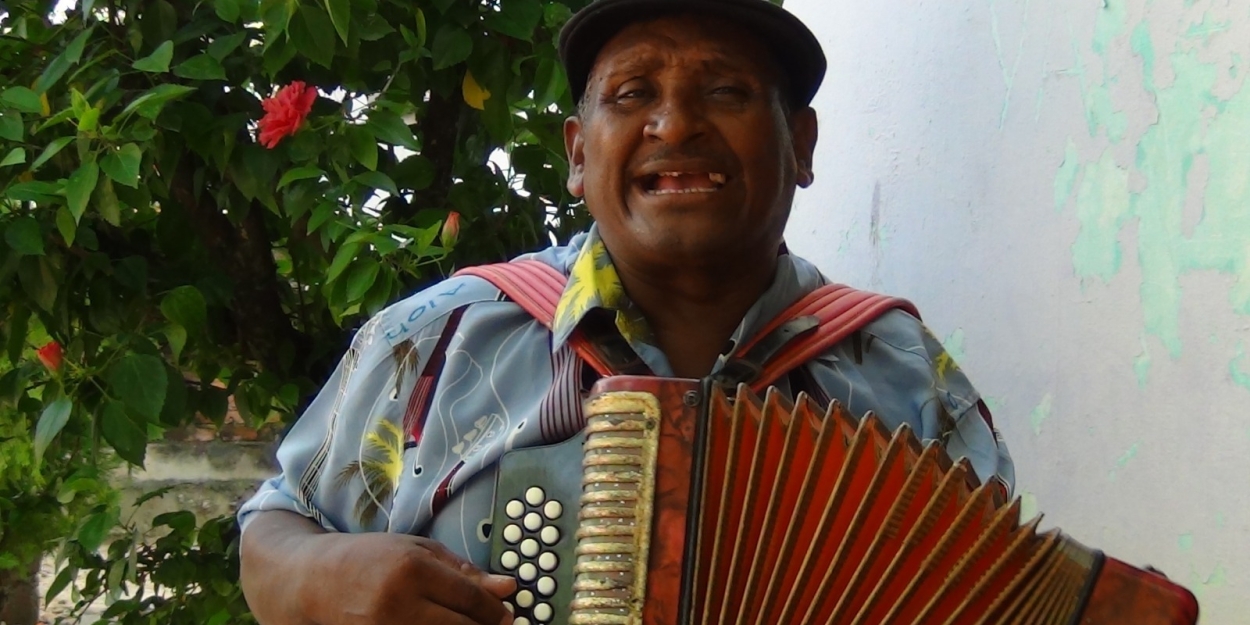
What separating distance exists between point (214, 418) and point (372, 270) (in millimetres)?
530

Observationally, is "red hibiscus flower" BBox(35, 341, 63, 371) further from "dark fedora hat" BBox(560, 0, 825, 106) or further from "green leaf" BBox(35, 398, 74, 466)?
"dark fedora hat" BBox(560, 0, 825, 106)

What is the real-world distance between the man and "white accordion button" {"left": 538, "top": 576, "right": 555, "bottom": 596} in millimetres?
169

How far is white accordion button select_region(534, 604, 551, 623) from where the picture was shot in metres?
1.06

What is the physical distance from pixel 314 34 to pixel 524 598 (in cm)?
81

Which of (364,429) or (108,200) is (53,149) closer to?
(108,200)

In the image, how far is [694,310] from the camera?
55.1 inches

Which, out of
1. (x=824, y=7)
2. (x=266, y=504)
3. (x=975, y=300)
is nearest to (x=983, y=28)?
(x=975, y=300)

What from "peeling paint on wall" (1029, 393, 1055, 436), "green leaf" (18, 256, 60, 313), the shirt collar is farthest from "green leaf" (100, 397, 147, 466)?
"peeling paint on wall" (1029, 393, 1055, 436)

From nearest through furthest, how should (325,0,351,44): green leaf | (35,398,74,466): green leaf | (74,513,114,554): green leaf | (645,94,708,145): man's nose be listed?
(645,94,708,145): man's nose → (325,0,351,44): green leaf → (35,398,74,466): green leaf → (74,513,114,554): green leaf

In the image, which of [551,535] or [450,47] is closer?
[551,535]

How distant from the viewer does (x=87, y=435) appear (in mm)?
1671

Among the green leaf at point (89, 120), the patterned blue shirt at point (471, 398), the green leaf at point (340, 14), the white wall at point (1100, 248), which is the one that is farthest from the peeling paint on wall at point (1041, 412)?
the green leaf at point (89, 120)

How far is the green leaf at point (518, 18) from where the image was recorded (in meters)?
1.66

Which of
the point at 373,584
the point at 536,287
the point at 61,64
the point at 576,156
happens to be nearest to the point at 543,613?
the point at 373,584
